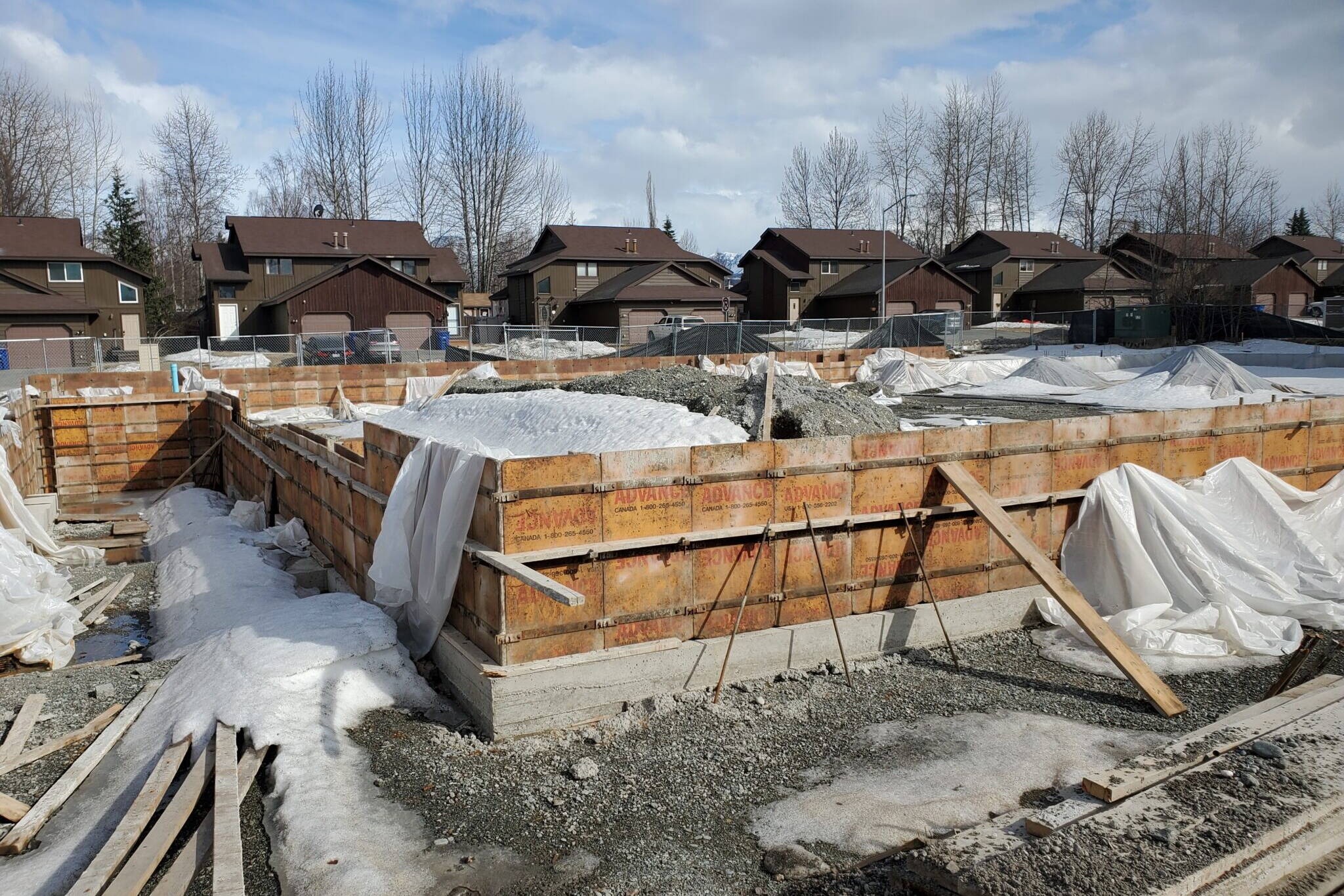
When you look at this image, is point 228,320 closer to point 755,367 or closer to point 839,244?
point 755,367

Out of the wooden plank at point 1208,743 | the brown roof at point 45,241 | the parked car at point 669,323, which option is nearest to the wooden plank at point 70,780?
the wooden plank at point 1208,743

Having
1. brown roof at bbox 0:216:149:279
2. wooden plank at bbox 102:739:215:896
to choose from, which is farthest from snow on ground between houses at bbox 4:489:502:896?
brown roof at bbox 0:216:149:279

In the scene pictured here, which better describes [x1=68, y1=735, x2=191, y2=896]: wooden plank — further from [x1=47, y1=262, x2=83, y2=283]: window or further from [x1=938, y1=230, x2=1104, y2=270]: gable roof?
[x1=938, y1=230, x2=1104, y2=270]: gable roof

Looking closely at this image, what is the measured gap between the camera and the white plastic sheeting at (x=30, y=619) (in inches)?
303

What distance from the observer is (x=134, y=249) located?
51594mm

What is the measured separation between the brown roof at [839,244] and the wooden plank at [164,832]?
175 feet

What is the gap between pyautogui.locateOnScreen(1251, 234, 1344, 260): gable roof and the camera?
65.5m

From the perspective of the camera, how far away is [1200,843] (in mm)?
4086

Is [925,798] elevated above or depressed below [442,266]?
below

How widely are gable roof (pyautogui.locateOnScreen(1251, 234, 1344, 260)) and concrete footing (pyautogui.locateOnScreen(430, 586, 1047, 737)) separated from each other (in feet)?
231

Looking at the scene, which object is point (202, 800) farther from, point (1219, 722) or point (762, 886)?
point (1219, 722)

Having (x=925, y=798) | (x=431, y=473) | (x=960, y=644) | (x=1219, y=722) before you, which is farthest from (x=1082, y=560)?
(x=431, y=473)

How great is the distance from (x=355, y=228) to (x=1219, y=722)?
49.1m

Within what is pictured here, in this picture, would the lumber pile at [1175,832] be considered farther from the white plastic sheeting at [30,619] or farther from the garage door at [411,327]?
the garage door at [411,327]
